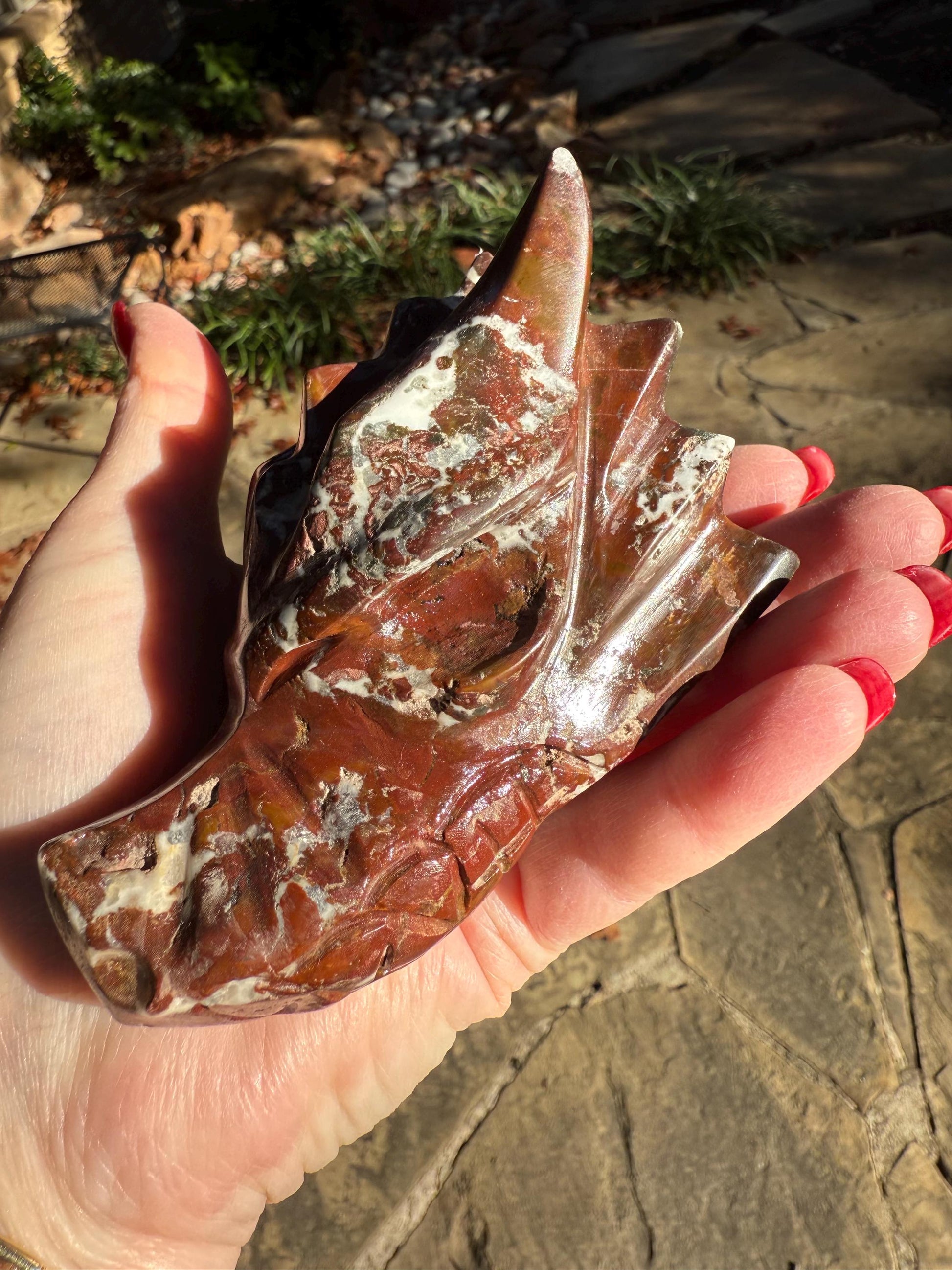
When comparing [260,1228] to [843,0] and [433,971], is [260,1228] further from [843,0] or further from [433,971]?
[843,0]

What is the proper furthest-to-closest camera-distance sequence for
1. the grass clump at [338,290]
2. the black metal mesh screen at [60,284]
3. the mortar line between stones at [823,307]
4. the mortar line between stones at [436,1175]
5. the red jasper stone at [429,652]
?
the black metal mesh screen at [60,284]
the grass clump at [338,290]
the mortar line between stones at [823,307]
the mortar line between stones at [436,1175]
the red jasper stone at [429,652]

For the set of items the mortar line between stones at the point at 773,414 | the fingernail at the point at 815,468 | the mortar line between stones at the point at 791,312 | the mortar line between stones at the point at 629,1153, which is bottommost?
the mortar line between stones at the point at 629,1153

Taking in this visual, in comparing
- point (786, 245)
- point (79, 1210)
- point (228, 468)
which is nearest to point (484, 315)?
point (79, 1210)

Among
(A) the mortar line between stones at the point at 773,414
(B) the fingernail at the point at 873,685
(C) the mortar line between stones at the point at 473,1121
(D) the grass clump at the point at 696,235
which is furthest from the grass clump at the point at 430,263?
(B) the fingernail at the point at 873,685

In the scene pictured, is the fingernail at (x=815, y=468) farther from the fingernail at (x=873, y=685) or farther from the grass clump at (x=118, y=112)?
the grass clump at (x=118, y=112)

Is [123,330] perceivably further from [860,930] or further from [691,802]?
[860,930]

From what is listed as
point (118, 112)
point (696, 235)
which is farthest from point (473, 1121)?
point (118, 112)

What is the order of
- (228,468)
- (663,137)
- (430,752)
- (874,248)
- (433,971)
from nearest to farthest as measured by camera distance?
(430,752)
(433,971)
(228,468)
(874,248)
(663,137)
